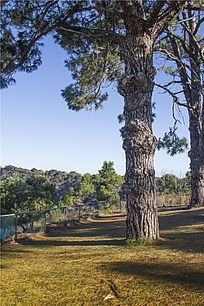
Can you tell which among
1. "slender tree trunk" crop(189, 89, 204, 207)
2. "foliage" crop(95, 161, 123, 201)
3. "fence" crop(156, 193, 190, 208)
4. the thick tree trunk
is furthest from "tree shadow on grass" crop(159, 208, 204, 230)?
"foliage" crop(95, 161, 123, 201)

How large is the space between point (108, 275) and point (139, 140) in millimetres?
3512

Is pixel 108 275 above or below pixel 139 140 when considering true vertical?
below

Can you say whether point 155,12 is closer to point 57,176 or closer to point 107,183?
point 107,183

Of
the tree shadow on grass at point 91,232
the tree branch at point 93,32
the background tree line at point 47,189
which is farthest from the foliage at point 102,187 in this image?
the tree branch at point 93,32

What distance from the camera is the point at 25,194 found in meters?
20.0

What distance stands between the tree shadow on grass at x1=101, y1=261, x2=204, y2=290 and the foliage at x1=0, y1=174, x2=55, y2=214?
50.3ft

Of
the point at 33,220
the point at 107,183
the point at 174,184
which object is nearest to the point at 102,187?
the point at 107,183

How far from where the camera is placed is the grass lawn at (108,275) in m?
2.74

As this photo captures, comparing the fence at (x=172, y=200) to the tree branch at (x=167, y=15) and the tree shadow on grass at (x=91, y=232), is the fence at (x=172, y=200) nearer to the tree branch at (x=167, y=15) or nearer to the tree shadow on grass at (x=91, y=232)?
the tree shadow on grass at (x=91, y=232)

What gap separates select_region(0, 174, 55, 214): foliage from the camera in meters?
19.0

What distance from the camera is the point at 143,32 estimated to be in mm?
6484

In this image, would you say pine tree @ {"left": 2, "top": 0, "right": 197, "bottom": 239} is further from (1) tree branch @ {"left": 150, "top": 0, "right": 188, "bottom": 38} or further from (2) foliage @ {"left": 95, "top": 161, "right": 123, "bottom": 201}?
(2) foliage @ {"left": 95, "top": 161, "right": 123, "bottom": 201}

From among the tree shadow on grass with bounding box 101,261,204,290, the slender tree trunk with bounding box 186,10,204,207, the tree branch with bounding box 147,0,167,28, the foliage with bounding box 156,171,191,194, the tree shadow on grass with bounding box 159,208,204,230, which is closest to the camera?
the tree shadow on grass with bounding box 101,261,204,290

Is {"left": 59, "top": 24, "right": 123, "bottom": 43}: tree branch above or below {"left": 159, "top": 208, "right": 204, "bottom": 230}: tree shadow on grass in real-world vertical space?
above
